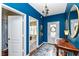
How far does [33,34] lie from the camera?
219 centimetres

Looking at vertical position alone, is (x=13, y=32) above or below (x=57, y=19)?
below

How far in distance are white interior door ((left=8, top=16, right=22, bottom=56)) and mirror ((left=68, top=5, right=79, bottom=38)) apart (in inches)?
28.8

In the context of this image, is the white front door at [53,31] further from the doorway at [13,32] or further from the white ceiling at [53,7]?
the doorway at [13,32]

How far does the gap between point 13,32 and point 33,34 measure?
0.98 ft

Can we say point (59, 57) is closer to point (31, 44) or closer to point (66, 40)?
point (66, 40)

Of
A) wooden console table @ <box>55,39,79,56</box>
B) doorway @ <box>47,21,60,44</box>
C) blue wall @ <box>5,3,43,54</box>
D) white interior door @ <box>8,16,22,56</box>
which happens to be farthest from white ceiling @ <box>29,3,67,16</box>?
wooden console table @ <box>55,39,79,56</box>

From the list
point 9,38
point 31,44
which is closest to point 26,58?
point 31,44

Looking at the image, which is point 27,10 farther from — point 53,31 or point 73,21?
point 73,21

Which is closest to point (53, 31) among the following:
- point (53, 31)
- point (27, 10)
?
point (53, 31)

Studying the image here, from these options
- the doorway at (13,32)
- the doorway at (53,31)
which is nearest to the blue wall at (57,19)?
the doorway at (53,31)

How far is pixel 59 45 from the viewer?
209cm

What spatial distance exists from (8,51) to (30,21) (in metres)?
0.54

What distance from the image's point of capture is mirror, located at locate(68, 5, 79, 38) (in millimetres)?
A: 2055

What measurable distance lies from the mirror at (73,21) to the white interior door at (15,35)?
28.8 inches
